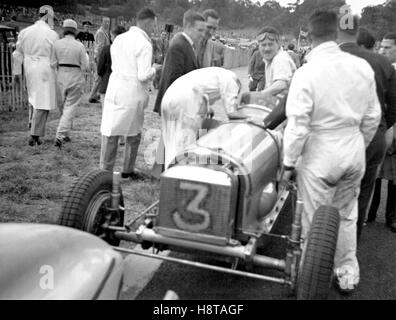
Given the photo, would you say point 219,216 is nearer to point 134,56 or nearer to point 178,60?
point 178,60

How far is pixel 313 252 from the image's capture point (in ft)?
9.77

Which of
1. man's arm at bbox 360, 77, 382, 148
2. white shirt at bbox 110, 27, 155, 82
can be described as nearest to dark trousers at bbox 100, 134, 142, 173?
white shirt at bbox 110, 27, 155, 82

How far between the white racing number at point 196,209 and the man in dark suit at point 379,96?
6.27 feet

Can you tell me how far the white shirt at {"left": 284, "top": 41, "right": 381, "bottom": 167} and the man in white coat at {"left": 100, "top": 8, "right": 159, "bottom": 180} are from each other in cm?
274

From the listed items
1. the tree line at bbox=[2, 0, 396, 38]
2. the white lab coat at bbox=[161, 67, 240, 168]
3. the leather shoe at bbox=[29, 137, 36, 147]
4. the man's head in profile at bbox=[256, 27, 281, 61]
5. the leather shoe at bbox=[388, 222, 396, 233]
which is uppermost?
the tree line at bbox=[2, 0, 396, 38]

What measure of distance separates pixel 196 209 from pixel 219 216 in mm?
172

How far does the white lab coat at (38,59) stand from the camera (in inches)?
293

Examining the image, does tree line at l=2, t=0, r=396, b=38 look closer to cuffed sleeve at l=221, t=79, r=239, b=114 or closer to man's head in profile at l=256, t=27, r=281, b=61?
man's head in profile at l=256, t=27, r=281, b=61

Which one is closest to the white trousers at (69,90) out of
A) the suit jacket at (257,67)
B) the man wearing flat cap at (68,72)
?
the man wearing flat cap at (68,72)

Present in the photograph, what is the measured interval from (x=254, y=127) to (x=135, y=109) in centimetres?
223

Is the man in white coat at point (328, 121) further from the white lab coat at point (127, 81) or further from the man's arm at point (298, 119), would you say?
the white lab coat at point (127, 81)

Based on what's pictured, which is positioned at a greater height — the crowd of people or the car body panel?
the crowd of people

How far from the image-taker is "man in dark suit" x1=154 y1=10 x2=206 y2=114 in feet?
18.6

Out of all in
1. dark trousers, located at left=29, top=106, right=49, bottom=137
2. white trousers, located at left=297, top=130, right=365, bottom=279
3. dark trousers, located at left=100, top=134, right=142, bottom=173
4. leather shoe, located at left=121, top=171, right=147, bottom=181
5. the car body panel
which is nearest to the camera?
the car body panel
